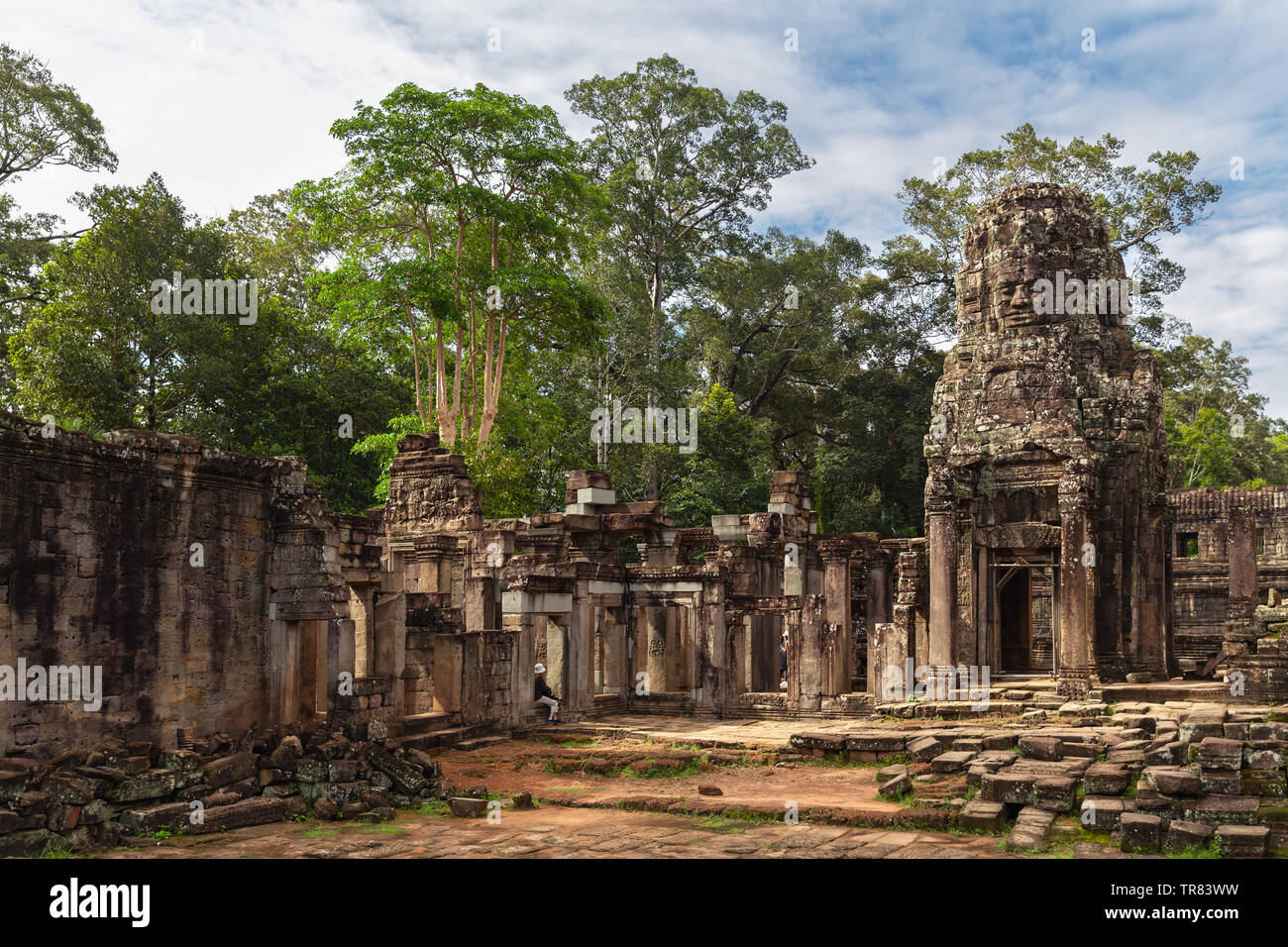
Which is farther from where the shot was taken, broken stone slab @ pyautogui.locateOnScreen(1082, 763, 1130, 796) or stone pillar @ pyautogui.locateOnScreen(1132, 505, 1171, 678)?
stone pillar @ pyautogui.locateOnScreen(1132, 505, 1171, 678)

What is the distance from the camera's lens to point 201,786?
11.9 meters

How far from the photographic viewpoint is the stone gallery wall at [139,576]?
37.9ft

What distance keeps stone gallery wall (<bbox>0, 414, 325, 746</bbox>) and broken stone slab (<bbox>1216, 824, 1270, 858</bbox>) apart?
10627 millimetres

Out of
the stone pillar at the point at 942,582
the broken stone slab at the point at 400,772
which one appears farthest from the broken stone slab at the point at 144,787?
the stone pillar at the point at 942,582

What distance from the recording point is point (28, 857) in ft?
32.0

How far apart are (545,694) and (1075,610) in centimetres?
908

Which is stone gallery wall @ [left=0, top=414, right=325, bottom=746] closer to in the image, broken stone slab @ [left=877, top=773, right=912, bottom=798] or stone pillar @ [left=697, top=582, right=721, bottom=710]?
broken stone slab @ [left=877, top=773, right=912, bottom=798]

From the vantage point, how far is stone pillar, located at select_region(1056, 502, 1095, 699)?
1908 cm

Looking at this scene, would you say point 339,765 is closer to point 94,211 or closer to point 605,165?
point 94,211

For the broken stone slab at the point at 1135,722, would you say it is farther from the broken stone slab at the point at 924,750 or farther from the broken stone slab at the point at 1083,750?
the broken stone slab at the point at 924,750

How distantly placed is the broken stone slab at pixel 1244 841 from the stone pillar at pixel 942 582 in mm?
11703

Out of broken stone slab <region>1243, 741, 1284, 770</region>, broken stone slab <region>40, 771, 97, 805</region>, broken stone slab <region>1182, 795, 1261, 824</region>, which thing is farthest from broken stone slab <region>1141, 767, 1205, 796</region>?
broken stone slab <region>40, 771, 97, 805</region>
